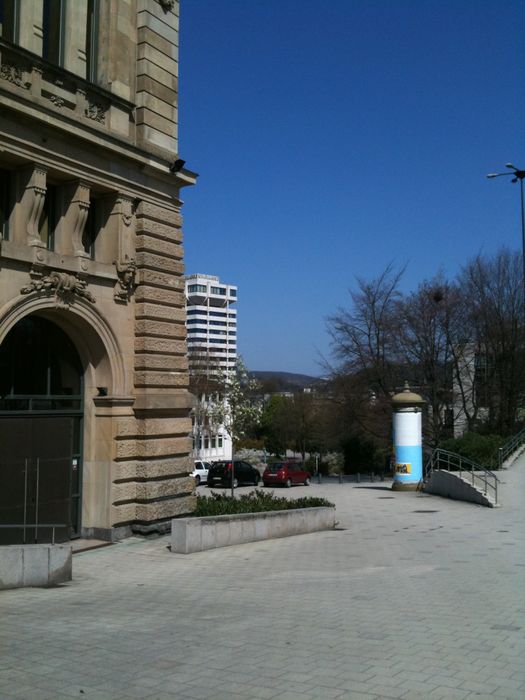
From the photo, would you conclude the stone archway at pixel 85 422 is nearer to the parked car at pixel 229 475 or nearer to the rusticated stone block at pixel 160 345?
the rusticated stone block at pixel 160 345

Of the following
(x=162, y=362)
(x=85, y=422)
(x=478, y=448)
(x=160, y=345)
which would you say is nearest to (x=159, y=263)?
(x=160, y=345)

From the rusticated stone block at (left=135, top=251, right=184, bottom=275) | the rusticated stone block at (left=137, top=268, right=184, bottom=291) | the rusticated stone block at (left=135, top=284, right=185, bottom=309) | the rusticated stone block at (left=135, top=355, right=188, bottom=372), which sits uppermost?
the rusticated stone block at (left=135, top=251, right=184, bottom=275)

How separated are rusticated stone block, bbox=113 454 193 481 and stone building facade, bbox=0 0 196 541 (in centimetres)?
3

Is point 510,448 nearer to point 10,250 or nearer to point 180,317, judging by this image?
point 180,317

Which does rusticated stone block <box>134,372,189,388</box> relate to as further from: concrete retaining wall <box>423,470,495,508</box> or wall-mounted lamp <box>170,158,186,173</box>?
concrete retaining wall <box>423,470,495,508</box>

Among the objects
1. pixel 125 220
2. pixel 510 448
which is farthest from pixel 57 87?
pixel 510 448

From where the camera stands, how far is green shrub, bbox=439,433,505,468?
29562mm

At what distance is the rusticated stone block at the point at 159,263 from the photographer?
1534cm

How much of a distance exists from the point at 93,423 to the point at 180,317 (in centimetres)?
317

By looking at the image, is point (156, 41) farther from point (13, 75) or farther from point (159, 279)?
point (159, 279)

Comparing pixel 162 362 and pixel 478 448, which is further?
pixel 478 448

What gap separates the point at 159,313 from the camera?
616 inches

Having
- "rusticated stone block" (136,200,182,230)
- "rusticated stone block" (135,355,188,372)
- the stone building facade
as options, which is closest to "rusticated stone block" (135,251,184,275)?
the stone building facade

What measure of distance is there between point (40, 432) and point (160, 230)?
527cm
